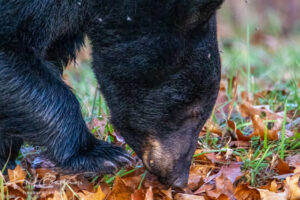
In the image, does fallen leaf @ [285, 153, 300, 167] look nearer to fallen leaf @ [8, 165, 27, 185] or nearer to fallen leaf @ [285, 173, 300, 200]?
fallen leaf @ [285, 173, 300, 200]

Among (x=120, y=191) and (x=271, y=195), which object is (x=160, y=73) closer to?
(x=120, y=191)

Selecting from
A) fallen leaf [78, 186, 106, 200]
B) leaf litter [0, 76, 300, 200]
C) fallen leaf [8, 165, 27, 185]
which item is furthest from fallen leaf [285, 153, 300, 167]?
fallen leaf [8, 165, 27, 185]

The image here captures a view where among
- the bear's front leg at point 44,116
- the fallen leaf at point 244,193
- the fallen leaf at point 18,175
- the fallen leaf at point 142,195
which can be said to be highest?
the bear's front leg at point 44,116

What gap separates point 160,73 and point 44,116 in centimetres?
66

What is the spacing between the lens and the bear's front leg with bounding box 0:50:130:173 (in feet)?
8.77

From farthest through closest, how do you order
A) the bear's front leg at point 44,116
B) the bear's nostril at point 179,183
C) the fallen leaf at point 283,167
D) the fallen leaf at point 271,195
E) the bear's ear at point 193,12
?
the fallen leaf at point 283,167 → the bear's nostril at point 179,183 → the bear's front leg at point 44,116 → the fallen leaf at point 271,195 → the bear's ear at point 193,12

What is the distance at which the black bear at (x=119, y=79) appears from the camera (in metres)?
2.62

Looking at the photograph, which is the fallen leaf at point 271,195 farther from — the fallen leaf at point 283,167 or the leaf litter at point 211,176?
the fallen leaf at point 283,167

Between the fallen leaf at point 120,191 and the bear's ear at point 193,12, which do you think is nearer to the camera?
the bear's ear at point 193,12

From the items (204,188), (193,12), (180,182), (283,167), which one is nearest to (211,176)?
(204,188)

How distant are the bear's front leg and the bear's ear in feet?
2.51

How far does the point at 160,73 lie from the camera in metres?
2.65

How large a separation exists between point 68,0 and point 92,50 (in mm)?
315

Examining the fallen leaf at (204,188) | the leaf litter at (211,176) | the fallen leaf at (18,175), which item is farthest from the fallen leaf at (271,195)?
the fallen leaf at (18,175)
